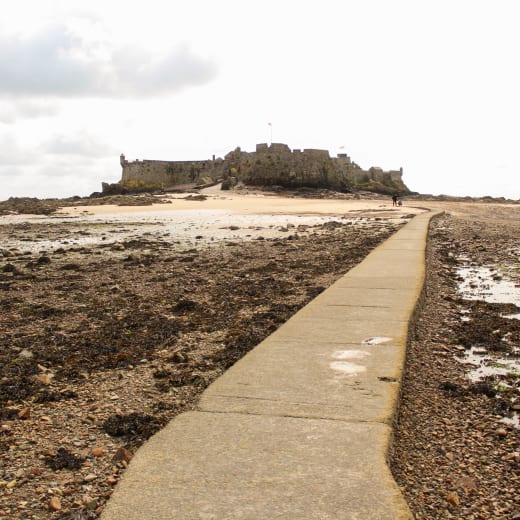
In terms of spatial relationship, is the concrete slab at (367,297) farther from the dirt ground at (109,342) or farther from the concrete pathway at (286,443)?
the concrete pathway at (286,443)

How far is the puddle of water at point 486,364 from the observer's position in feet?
12.5

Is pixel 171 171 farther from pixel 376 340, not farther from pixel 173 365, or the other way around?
pixel 376 340

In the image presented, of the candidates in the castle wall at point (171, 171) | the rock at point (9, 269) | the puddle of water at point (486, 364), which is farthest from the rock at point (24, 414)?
the castle wall at point (171, 171)

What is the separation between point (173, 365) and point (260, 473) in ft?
6.40

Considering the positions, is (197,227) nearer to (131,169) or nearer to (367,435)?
(367,435)

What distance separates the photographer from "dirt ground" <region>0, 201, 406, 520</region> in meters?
2.50

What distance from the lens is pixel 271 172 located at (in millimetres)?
44812

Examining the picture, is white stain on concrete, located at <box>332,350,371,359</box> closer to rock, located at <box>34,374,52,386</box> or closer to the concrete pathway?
the concrete pathway

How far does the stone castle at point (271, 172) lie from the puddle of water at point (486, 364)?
40.1 m

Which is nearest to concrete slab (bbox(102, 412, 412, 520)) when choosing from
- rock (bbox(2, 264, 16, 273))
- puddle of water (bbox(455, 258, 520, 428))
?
puddle of water (bbox(455, 258, 520, 428))

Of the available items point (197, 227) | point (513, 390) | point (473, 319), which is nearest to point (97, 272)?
point (473, 319)

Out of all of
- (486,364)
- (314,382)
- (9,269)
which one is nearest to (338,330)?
(486,364)

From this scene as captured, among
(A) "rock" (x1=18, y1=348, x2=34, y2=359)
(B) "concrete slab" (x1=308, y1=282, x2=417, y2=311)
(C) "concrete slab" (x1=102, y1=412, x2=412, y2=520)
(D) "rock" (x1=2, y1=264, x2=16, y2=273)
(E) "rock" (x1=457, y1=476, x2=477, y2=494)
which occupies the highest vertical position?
(B) "concrete slab" (x1=308, y1=282, x2=417, y2=311)

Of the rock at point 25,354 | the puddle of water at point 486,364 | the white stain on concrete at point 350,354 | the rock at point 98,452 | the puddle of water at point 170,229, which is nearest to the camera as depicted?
the rock at point 98,452
